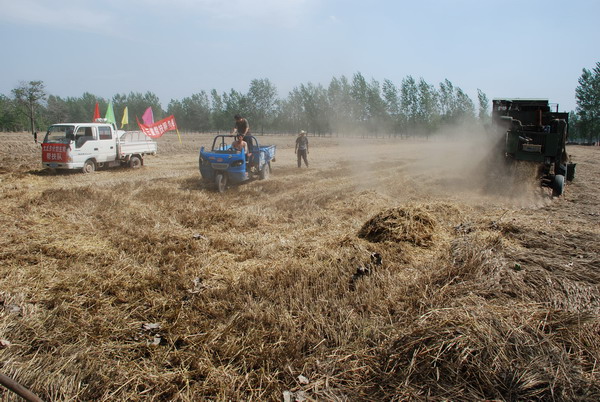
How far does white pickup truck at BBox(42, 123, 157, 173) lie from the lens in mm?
13414

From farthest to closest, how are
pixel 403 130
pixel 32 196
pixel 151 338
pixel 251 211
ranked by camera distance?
1. pixel 403 130
2. pixel 32 196
3. pixel 251 211
4. pixel 151 338

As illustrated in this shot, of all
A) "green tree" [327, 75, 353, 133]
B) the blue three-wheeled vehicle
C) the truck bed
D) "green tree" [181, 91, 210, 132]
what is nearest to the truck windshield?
the truck bed

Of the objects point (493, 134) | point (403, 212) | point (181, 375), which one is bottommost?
point (181, 375)

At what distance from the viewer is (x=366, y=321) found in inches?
126

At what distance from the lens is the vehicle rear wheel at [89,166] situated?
46.1 ft

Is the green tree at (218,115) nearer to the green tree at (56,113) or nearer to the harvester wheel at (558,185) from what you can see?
the green tree at (56,113)

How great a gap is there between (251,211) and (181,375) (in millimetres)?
5355

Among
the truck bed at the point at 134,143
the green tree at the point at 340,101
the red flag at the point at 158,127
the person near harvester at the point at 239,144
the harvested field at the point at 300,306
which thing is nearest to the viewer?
the harvested field at the point at 300,306

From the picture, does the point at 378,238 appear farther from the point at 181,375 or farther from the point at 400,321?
the point at 181,375

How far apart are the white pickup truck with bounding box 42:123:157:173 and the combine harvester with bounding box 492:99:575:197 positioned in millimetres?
14519

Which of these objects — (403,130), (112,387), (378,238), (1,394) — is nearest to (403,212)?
(378,238)

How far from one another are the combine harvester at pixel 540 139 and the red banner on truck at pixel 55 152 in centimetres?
1498

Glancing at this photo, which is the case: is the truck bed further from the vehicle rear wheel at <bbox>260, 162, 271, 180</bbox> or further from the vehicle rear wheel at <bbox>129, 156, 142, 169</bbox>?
the vehicle rear wheel at <bbox>260, 162, 271, 180</bbox>

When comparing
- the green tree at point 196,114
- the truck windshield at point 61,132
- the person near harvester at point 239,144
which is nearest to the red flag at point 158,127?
the truck windshield at point 61,132
